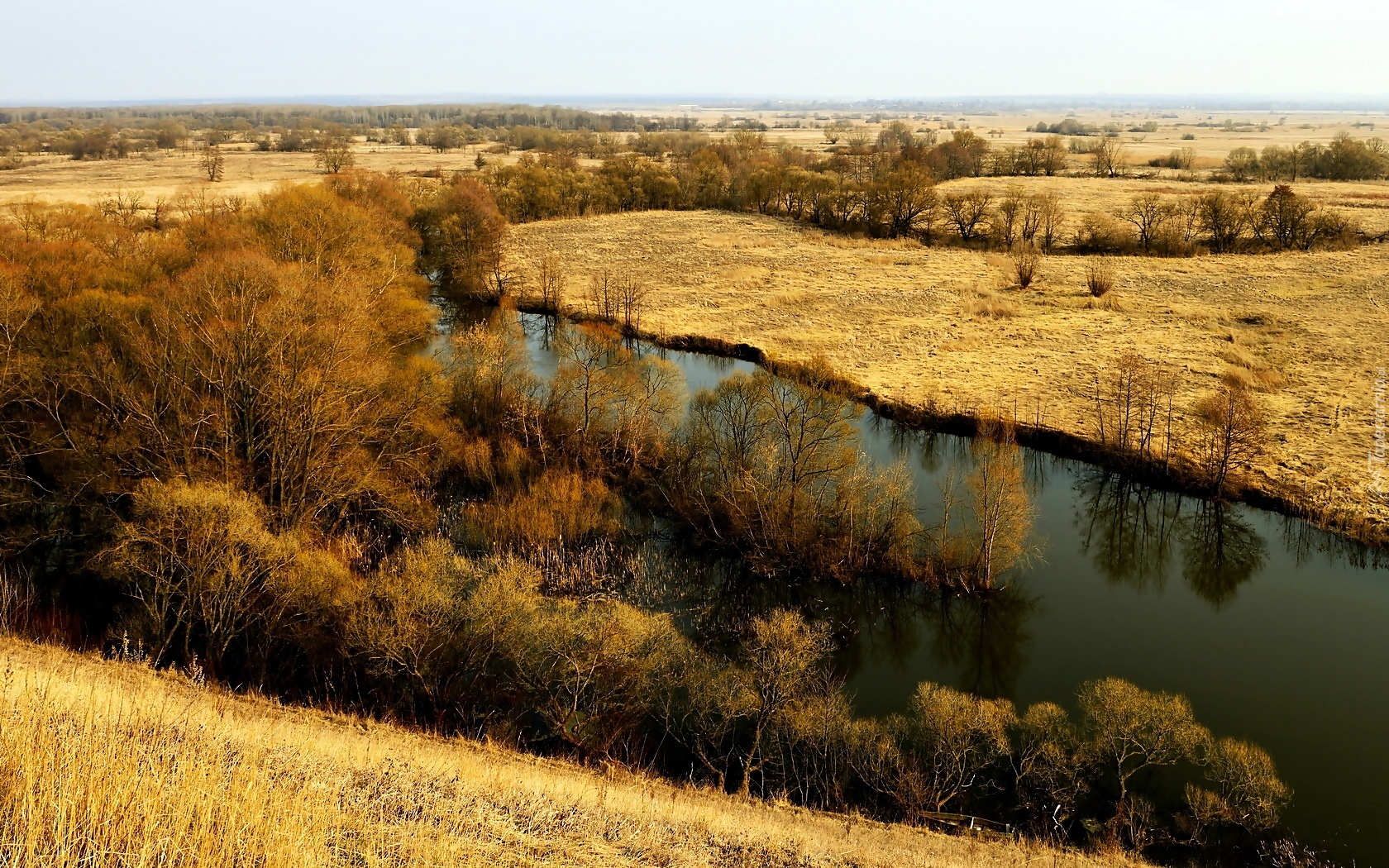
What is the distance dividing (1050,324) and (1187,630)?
23544 mm

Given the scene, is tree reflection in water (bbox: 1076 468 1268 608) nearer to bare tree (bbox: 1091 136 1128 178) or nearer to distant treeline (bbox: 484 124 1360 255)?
distant treeline (bbox: 484 124 1360 255)

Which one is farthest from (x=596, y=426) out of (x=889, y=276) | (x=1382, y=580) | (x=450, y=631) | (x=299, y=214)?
(x=889, y=276)

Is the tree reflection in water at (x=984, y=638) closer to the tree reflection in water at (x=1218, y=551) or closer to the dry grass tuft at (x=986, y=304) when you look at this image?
the tree reflection in water at (x=1218, y=551)

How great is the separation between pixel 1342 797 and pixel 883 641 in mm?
8638

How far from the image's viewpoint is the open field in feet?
92.8

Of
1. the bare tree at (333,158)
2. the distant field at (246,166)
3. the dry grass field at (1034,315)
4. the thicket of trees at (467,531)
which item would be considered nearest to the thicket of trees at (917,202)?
the dry grass field at (1034,315)

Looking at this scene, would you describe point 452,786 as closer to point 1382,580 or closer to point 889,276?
point 1382,580

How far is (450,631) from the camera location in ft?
50.2

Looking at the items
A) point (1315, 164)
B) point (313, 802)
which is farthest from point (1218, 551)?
point (1315, 164)

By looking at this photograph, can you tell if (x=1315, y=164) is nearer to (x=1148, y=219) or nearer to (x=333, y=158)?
(x=1148, y=219)

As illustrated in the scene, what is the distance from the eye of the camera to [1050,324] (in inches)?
1563

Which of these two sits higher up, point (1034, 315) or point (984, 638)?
point (1034, 315)

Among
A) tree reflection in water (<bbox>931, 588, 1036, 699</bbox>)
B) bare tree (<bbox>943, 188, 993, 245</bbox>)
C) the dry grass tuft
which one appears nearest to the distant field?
bare tree (<bbox>943, 188, 993, 245</bbox>)

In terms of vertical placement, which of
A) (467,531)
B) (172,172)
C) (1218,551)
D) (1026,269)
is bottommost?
(1218,551)
